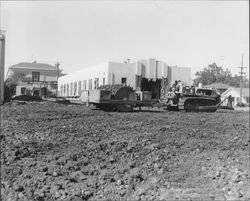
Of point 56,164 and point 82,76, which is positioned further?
point 82,76

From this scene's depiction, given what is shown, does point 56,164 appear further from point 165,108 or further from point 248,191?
point 165,108

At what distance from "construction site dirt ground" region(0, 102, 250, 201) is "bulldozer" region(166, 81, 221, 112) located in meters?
9.65

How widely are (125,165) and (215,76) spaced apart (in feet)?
342

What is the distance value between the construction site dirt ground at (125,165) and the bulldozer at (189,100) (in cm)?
965

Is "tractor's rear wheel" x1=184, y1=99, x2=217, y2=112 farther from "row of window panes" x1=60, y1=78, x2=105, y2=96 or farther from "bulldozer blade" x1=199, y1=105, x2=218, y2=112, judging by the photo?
"row of window panes" x1=60, y1=78, x2=105, y2=96

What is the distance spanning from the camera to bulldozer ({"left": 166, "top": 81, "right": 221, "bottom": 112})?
66.5 ft

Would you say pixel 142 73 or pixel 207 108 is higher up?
pixel 142 73

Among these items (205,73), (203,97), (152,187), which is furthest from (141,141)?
(205,73)

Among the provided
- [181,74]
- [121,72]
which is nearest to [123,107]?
[121,72]

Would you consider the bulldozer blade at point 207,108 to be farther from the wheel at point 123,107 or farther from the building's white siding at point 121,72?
the building's white siding at point 121,72

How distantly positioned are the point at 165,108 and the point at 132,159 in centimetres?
1438

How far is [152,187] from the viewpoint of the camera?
5.73 m

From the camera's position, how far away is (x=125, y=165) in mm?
6906

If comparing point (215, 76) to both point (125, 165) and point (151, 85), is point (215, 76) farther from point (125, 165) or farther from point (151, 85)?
point (125, 165)
